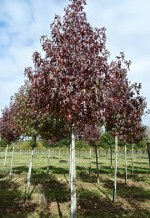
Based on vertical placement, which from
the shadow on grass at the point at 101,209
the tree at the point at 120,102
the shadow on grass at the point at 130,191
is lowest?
the shadow on grass at the point at 101,209

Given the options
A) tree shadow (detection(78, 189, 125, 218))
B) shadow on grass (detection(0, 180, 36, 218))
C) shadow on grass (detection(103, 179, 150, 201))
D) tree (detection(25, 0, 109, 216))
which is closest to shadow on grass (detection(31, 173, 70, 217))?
tree shadow (detection(78, 189, 125, 218))

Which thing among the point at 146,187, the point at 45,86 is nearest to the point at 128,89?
the point at 45,86

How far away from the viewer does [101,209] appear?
17422 millimetres

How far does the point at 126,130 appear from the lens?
19453 millimetres

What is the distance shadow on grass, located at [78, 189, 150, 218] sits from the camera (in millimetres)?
16289

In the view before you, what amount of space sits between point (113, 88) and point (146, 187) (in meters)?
16.2

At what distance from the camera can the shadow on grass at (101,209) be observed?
16289 mm

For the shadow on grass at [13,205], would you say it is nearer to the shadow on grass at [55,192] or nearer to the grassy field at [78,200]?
the grassy field at [78,200]

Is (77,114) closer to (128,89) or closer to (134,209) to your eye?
(128,89)

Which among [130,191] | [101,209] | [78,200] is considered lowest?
[101,209]

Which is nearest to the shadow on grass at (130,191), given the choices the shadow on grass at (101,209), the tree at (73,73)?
the shadow on grass at (101,209)

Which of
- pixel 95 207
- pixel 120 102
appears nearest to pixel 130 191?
pixel 95 207

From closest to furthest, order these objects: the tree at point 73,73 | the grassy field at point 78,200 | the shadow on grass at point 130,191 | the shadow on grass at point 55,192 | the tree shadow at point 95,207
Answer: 1. the tree at point 73,73
2. the tree shadow at point 95,207
3. the grassy field at point 78,200
4. the shadow on grass at point 55,192
5. the shadow on grass at point 130,191

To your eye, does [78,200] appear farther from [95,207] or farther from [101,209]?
[101,209]
